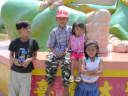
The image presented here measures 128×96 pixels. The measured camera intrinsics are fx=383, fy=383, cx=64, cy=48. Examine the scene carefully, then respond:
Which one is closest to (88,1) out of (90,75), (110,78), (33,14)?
(33,14)


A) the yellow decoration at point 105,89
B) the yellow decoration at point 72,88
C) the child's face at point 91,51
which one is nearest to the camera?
the child's face at point 91,51

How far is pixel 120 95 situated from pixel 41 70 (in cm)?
96

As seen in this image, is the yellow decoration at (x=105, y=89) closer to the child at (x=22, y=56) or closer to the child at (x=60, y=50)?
the child at (x=60, y=50)

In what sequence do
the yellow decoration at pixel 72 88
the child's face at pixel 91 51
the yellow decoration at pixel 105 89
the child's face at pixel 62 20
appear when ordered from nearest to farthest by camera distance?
the child's face at pixel 91 51 < the child's face at pixel 62 20 < the yellow decoration at pixel 72 88 < the yellow decoration at pixel 105 89

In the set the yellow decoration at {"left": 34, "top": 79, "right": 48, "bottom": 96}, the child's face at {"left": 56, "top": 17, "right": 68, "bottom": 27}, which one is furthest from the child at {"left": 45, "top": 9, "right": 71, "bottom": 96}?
the yellow decoration at {"left": 34, "top": 79, "right": 48, "bottom": 96}

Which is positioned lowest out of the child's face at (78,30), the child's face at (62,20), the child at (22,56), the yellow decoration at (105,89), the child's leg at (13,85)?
the yellow decoration at (105,89)

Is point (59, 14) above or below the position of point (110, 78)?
above

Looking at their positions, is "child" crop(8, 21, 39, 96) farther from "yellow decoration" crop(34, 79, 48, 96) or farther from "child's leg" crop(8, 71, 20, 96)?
"yellow decoration" crop(34, 79, 48, 96)

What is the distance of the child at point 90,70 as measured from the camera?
3846 millimetres

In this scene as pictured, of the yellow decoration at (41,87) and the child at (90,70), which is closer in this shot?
the child at (90,70)

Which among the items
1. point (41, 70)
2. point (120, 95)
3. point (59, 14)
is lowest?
point (120, 95)

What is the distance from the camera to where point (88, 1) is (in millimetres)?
7105

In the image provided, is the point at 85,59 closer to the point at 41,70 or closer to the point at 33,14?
the point at 41,70

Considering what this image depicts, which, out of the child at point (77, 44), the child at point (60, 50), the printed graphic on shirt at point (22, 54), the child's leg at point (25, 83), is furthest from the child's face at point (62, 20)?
the child's leg at point (25, 83)
